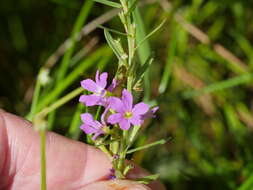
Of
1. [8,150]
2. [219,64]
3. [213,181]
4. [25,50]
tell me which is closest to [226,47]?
[219,64]

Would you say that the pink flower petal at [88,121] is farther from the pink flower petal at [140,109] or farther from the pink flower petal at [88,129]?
the pink flower petal at [140,109]

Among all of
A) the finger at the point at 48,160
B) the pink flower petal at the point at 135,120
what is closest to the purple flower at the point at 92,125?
the pink flower petal at the point at 135,120

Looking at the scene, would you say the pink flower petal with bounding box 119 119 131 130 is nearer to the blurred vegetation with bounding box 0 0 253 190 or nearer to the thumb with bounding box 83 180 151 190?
the thumb with bounding box 83 180 151 190

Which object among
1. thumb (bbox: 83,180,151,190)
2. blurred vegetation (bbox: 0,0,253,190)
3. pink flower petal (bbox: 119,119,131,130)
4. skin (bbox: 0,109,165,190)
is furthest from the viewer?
blurred vegetation (bbox: 0,0,253,190)

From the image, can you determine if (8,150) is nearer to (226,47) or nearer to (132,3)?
(132,3)

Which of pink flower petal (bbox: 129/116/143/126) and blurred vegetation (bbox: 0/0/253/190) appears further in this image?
blurred vegetation (bbox: 0/0/253/190)

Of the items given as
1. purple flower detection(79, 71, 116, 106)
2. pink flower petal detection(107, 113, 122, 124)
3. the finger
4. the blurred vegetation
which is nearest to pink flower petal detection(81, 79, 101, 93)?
purple flower detection(79, 71, 116, 106)
